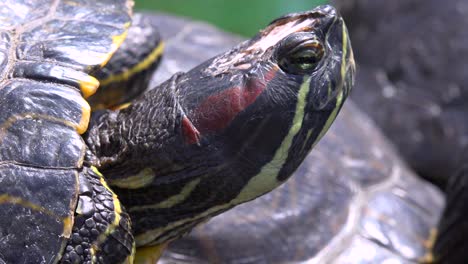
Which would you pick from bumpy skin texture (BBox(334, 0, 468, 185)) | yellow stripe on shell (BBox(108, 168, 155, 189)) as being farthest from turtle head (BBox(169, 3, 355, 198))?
bumpy skin texture (BBox(334, 0, 468, 185))

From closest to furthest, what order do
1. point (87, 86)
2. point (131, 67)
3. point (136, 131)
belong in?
1. point (87, 86)
2. point (136, 131)
3. point (131, 67)

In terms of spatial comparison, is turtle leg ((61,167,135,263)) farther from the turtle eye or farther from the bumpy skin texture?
the bumpy skin texture

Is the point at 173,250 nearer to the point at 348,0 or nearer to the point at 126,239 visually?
the point at 126,239

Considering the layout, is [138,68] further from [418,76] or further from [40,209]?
[418,76]

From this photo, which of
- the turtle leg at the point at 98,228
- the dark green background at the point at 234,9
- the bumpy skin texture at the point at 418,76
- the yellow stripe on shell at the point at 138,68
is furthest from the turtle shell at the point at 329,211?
the dark green background at the point at 234,9

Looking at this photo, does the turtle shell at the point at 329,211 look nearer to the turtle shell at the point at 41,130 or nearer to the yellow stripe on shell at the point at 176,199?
the yellow stripe on shell at the point at 176,199

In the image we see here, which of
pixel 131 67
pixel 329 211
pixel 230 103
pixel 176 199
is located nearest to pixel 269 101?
pixel 230 103
